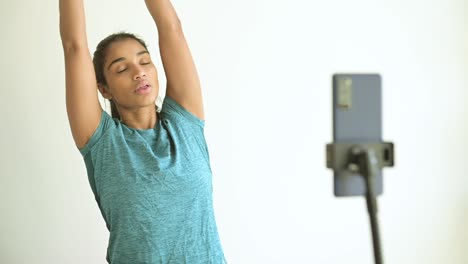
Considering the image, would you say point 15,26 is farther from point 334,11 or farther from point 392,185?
point 392,185

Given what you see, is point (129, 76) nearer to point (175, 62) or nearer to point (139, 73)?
point (139, 73)

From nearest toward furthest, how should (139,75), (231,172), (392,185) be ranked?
1. (139,75)
2. (231,172)
3. (392,185)

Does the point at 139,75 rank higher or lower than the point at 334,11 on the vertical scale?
lower

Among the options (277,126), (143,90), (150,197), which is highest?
(143,90)

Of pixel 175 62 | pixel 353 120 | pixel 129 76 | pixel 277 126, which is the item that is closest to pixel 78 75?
pixel 129 76

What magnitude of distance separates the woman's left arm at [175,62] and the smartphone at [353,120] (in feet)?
1.96

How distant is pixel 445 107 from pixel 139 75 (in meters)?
1.28

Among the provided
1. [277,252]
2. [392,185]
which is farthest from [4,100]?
[392,185]

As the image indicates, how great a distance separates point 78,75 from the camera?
1.07m

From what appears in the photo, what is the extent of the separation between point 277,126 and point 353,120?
44.7 inches

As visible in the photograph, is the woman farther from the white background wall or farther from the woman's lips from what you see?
the white background wall

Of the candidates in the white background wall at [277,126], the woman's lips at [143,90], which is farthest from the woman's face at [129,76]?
the white background wall at [277,126]

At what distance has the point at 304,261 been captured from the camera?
1.86 m

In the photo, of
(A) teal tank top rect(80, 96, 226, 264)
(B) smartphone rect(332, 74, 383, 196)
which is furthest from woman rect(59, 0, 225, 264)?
(B) smartphone rect(332, 74, 383, 196)
